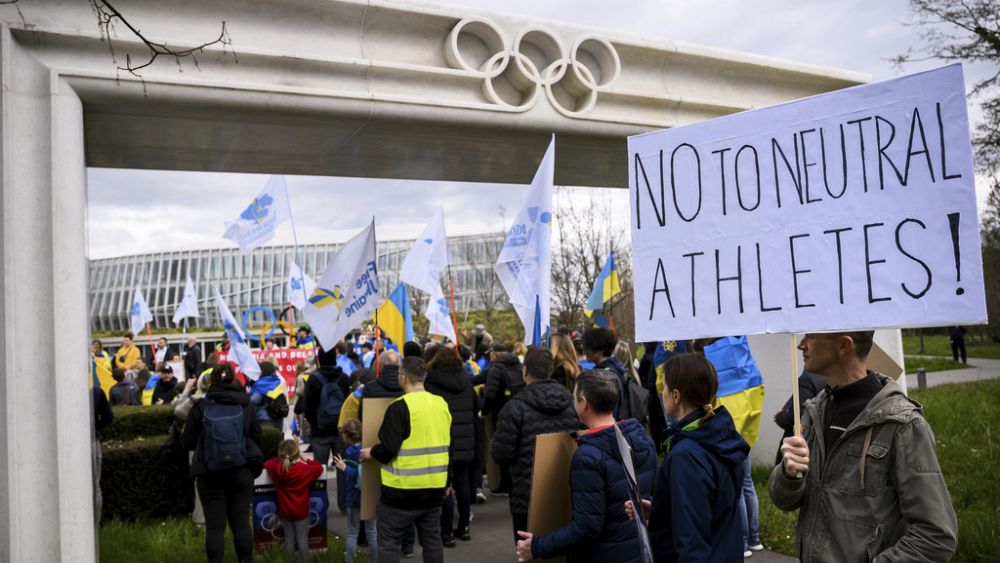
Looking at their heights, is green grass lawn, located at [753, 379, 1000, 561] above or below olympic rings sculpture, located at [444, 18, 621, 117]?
below

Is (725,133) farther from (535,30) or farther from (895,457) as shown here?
(535,30)

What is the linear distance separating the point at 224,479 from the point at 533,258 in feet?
10.7

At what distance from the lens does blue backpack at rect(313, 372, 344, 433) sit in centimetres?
923

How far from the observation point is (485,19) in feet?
25.8

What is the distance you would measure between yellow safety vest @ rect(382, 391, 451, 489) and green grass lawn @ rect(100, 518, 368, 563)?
1884mm

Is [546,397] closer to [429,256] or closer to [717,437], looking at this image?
[717,437]

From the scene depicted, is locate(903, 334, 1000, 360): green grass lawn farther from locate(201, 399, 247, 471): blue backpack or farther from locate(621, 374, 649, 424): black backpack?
locate(201, 399, 247, 471): blue backpack

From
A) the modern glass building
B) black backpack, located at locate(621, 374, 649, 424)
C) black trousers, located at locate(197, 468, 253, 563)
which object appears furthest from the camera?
the modern glass building

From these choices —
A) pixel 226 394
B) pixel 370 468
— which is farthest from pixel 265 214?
pixel 370 468

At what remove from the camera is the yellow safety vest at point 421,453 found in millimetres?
5914

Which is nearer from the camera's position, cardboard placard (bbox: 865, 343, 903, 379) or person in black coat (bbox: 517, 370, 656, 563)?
person in black coat (bbox: 517, 370, 656, 563)

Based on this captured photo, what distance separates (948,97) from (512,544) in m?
6.34

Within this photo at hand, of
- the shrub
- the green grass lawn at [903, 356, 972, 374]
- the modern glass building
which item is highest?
the modern glass building

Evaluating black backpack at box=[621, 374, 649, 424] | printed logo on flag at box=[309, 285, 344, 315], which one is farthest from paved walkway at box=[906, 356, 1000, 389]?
printed logo on flag at box=[309, 285, 344, 315]
